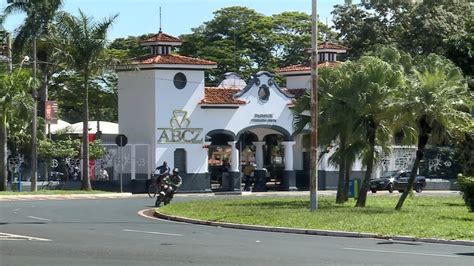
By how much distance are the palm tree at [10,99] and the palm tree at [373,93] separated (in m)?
19.9

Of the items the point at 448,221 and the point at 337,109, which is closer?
the point at 448,221

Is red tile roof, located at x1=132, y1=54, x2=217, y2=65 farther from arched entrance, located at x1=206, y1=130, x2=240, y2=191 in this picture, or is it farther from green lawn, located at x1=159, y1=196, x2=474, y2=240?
green lawn, located at x1=159, y1=196, x2=474, y2=240

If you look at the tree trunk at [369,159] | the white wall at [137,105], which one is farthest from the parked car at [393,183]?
the tree trunk at [369,159]

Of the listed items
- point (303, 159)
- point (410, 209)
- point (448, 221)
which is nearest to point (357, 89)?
point (410, 209)

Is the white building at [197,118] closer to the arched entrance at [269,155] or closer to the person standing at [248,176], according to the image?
the arched entrance at [269,155]

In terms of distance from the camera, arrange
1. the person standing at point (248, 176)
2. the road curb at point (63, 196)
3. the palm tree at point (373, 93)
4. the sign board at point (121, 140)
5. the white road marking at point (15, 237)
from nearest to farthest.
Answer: the white road marking at point (15, 237) → the palm tree at point (373, 93) → the road curb at point (63, 196) → the sign board at point (121, 140) → the person standing at point (248, 176)

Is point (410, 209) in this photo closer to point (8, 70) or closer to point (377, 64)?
point (377, 64)

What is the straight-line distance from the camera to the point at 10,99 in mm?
45031

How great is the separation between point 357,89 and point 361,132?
1.63 meters

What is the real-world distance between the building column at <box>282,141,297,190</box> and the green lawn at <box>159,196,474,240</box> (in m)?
20.7

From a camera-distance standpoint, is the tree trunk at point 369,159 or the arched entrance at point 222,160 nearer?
the tree trunk at point 369,159

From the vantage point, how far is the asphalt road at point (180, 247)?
16.2m

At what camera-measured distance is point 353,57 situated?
219ft

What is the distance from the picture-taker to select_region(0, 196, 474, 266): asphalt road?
16156 millimetres
